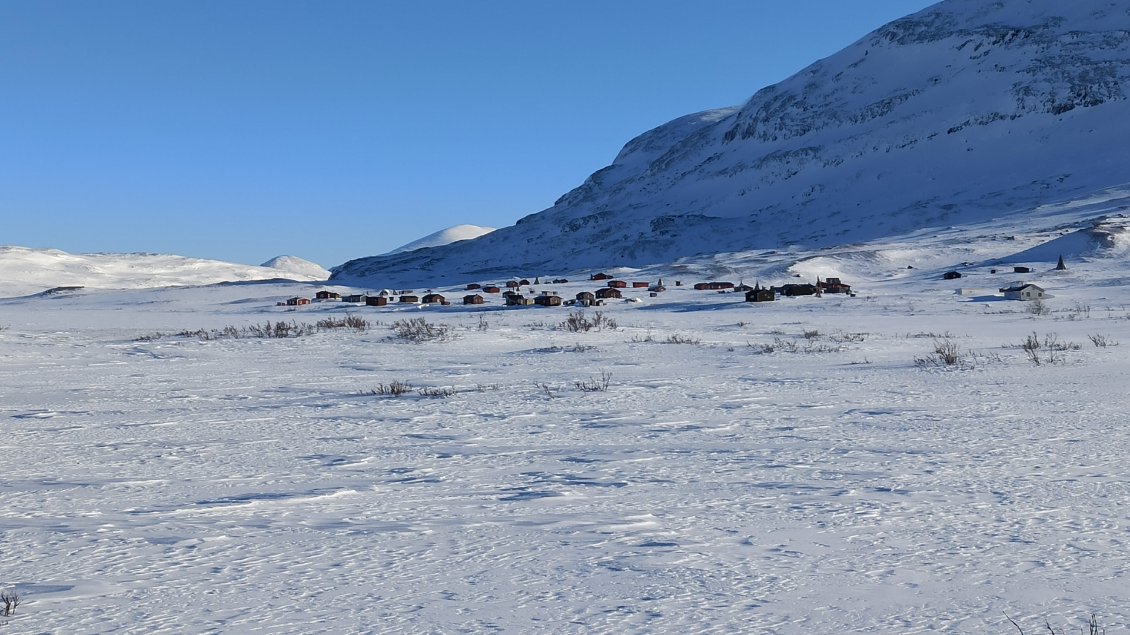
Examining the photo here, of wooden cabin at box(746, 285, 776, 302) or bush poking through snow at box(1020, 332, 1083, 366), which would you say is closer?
bush poking through snow at box(1020, 332, 1083, 366)

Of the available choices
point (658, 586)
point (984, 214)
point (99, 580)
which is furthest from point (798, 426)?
point (984, 214)

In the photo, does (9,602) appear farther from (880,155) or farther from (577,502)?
(880,155)

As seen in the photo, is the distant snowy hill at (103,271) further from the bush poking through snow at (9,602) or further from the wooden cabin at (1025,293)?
the bush poking through snow at (9,602)

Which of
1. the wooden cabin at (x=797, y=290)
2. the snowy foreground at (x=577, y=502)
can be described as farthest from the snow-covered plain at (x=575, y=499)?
the wooden cabin at (x=797, y=290)

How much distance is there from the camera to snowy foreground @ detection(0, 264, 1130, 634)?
10.8 feet

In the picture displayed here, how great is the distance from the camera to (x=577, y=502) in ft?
15.9

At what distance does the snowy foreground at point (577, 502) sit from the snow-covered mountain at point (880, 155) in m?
75.4

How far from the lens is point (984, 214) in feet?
264

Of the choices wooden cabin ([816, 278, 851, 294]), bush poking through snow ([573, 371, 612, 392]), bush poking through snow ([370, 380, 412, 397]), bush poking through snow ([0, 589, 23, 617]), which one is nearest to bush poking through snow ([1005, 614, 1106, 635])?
bush poking through snow ([0, 589, 23, 617])

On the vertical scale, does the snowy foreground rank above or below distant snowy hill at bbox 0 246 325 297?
below

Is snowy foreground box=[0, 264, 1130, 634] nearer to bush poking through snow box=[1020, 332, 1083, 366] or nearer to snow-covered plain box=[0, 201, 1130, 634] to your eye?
snow-covered plain box=[0, 201, 1130, 634]

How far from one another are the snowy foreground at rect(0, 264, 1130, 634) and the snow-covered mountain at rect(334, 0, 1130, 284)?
75365mm

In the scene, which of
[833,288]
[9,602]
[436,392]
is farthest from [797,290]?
[9,602]

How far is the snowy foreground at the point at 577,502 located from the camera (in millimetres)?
3277
